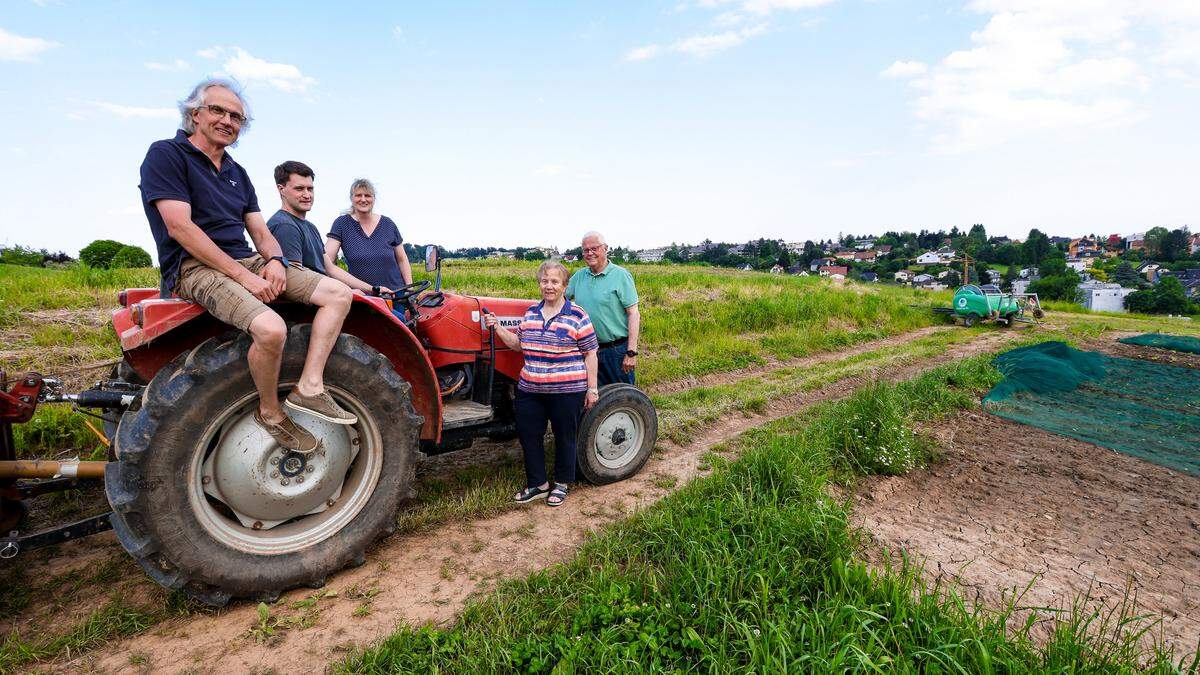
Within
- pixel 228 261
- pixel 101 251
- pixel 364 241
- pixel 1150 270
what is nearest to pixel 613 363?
pixel 364 241

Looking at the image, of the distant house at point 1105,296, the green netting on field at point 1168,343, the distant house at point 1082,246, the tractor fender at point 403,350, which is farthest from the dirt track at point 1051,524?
the distant house at point 1082,246

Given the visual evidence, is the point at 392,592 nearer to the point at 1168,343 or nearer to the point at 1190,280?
the point at 1168,343

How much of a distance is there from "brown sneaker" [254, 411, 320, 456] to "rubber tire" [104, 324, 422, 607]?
0.57 ft

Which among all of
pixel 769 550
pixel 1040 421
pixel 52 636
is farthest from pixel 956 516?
pixel 52 636

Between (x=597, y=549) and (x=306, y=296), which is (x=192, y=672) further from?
(x=597, y=549)

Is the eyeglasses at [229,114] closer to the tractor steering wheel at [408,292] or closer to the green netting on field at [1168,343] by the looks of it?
the tractor steering wheel at [408,292]

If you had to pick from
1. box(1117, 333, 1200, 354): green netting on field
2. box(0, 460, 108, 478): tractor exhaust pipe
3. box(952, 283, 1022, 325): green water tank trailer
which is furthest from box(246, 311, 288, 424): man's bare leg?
box(952, 283, 1022, 325): green water tank trailer

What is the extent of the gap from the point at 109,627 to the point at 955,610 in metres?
3.44

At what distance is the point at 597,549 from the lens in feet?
9.04

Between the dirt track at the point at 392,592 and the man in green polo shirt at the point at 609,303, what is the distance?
1.00 metres

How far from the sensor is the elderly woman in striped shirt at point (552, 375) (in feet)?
11.2

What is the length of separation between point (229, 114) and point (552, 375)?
81.4 inches

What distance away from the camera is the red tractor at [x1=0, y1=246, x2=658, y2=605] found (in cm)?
216

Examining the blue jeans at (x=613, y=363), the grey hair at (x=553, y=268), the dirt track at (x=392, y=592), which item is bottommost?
the dirt track at (x=392, y=592)
